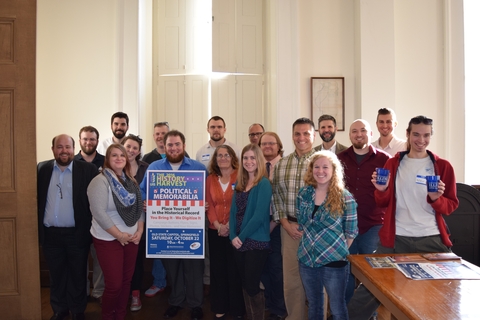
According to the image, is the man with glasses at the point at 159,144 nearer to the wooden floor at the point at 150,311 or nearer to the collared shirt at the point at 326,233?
the wooden floor at the point at 150,311

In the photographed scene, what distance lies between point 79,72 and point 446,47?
535cm

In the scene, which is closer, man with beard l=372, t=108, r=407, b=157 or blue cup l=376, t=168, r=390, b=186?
blue cup l=376, t=168, r=390, b=186

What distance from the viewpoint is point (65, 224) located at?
3.40 metres

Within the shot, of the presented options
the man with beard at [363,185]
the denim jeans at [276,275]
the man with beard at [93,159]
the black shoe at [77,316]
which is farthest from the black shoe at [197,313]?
the man with beard at [363,185]

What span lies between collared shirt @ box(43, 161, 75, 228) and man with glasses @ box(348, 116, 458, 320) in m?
2.43

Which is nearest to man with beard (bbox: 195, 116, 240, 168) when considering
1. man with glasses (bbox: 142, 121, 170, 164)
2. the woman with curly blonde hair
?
man with glasses (bbox: 142, 121, 170, 164)

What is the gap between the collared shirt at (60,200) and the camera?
3402 mm

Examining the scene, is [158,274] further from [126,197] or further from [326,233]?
[326,233]

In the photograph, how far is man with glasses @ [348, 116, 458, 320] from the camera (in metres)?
2.68

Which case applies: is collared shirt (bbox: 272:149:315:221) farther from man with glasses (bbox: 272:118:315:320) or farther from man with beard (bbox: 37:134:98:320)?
man with beard (bbox: 37:134:98:320)

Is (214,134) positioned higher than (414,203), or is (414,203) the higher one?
(214,134)

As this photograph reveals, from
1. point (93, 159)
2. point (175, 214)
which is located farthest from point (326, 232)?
point (93, 159)

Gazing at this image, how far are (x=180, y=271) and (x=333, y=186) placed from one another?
5.75ft

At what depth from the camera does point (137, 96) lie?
5.75 m
